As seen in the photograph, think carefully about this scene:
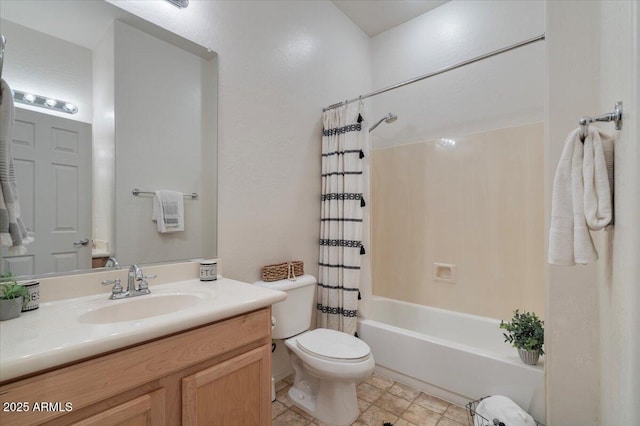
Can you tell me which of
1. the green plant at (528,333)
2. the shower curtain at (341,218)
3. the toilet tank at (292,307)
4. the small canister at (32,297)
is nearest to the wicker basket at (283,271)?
the toilet tank at (292,307)

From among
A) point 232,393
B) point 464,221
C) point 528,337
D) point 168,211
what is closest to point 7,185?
point 168,211

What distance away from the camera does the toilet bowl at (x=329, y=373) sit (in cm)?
148

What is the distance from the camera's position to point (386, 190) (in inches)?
108

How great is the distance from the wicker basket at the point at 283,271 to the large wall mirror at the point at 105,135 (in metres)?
0.40

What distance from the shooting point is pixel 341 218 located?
7.02 ft

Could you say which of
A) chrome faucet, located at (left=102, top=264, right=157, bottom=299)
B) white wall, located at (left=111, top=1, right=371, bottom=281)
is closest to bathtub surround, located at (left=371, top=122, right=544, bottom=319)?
white wall, located at (left=111, top=1, right=371, bottom=281)

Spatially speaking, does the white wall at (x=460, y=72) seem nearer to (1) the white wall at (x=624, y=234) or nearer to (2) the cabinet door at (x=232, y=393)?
(1) the white wall at (x=624, y=234)

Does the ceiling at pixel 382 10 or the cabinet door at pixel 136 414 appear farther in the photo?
the ceiling at pixel 382 10

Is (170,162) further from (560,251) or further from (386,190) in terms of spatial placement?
(386,190)

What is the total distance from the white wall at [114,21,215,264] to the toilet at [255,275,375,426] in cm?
64

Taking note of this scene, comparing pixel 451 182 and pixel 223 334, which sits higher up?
pixel 451 182

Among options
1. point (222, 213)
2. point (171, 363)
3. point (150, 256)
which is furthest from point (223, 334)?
point (222, 213)

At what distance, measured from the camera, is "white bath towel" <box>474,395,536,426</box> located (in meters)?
1.34

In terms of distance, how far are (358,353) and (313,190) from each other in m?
1.20
